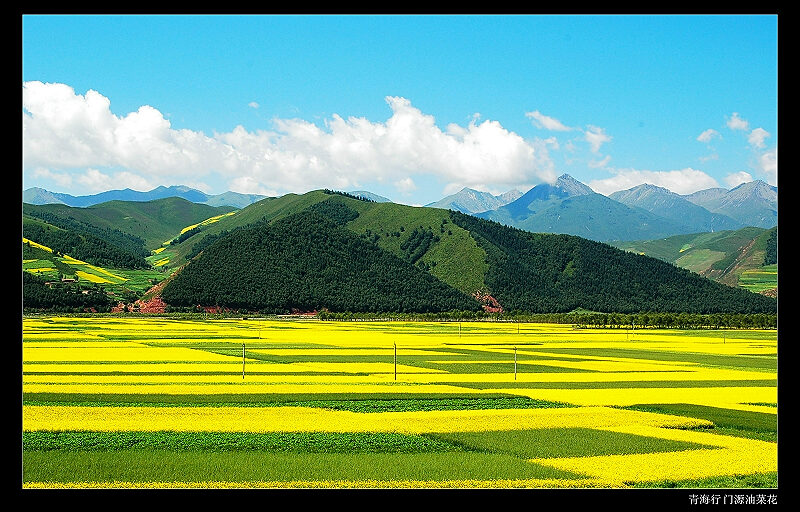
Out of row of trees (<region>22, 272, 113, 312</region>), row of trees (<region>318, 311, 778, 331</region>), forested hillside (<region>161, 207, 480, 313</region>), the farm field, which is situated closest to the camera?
the farm field

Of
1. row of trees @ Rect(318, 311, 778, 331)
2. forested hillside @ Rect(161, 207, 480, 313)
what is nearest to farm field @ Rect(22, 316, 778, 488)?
row of trees @ Rect(318, 311, 778, 331)

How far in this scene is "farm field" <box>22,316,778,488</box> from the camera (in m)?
21.6

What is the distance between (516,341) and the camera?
91.2 metres

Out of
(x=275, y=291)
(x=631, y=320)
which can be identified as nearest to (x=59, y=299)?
(x=275, y=291)

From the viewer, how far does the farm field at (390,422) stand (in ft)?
70.9

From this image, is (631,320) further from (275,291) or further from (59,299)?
(59,299)

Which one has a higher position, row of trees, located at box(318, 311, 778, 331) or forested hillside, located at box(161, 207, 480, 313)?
forested hillside, located at box(161, 207, 480, 313)

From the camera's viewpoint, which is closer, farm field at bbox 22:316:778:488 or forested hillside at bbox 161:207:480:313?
farm field at bbox 22:316:778:488

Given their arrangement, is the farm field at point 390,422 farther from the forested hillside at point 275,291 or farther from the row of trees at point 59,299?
the forested hillside at point 275,291

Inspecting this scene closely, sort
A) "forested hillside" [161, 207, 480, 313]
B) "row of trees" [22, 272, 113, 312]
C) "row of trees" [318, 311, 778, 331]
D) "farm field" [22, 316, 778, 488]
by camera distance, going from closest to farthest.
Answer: "farm field" [22, 316, 778, 488] → "row of trees" [318, 311, 778, 331] → "row of trees" [22, 272, 113, 312] → "forested hillside" [161, 207, 480, 313]

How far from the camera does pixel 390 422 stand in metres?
30.6

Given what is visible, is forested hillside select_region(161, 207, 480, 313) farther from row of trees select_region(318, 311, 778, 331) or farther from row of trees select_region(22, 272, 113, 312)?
row of trees select_region(318, 311, 778, 331)
